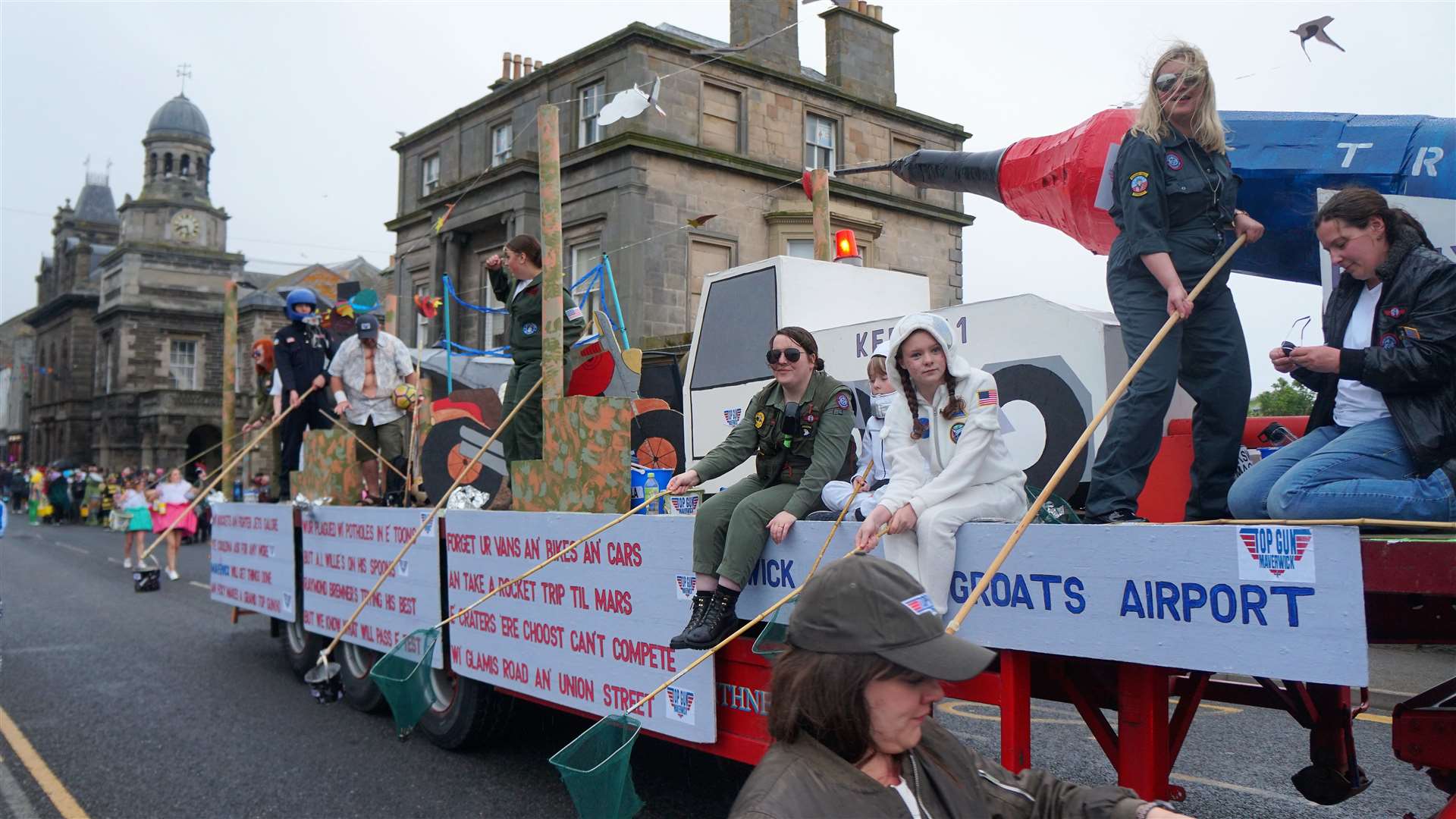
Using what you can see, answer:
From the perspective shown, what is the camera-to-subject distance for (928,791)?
1.90 metres

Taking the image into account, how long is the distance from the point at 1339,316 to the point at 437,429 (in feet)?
19.7

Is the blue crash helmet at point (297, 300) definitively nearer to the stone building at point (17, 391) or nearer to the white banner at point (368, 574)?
the white banner at point (368, 574)

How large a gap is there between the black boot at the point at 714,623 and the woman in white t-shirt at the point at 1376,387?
5.92 feet

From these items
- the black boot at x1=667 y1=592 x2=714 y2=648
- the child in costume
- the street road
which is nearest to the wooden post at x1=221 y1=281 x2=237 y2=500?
the street road

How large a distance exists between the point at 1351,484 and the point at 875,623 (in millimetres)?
1921

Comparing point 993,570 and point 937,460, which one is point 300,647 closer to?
point 937,460

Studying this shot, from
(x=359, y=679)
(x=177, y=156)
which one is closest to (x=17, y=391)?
(x=177, y=156)

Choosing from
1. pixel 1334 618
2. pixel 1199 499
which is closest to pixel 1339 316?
pixel 1199 499

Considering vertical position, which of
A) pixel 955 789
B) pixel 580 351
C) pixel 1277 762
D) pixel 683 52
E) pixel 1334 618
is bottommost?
pixel 1277 762

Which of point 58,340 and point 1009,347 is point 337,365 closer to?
point 1009,347

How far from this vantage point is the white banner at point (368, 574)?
6285 millimetres

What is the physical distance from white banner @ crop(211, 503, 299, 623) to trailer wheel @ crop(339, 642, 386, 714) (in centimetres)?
89

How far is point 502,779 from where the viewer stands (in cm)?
577

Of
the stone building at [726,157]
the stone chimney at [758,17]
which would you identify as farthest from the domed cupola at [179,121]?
the stone chimney at [758,17]
